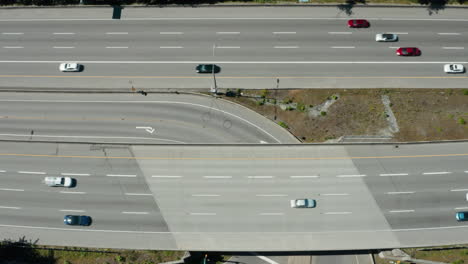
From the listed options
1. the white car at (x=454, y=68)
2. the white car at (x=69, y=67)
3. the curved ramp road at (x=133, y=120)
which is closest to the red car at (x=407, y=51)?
the white car at (x=454, y=68)

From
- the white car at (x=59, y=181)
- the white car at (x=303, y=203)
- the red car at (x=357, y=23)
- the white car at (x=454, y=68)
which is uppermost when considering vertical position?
the red car at (x=357, y=23)

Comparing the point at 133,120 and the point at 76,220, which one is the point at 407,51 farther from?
the point at 76,220

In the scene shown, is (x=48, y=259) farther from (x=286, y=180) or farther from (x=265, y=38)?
(x=265, y=38)


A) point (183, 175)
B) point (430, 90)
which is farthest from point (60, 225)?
point (430, 90)

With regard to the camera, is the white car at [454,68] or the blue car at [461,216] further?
the white car at [454,68]

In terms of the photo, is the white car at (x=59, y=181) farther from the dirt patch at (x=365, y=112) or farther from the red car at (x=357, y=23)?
the red car at (x=357, y=23)

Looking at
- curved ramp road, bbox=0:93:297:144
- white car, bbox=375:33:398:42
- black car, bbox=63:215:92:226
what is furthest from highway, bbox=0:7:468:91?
black car, bbox=63:215:92:226

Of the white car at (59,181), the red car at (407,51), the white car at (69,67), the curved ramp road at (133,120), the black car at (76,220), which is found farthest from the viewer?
the white car at (69,67)
